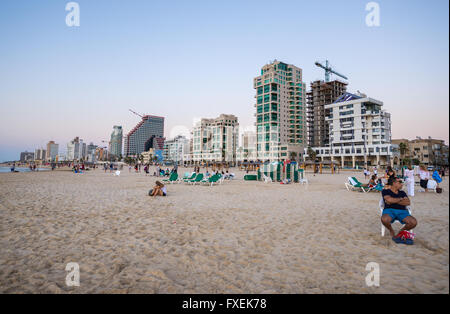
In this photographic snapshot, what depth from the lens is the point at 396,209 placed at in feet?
15.8

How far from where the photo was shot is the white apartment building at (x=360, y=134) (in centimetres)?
7286

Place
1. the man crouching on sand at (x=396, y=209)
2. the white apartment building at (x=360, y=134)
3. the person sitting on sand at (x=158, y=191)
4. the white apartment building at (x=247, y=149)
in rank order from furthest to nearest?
the white apartment building at (x=247, y=149)
the white apartment building at (x=360, y=134)
the person sitting on sand at (x=158, y=191)
the man crouching on sand at (x=396, y=209)

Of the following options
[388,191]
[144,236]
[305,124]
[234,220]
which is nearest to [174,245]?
[144,236]

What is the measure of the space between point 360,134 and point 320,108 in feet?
99.9

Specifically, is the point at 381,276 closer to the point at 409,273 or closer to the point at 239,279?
the point at 409,273

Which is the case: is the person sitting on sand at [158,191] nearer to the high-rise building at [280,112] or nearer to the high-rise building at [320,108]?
the high-rise building at [280,112]

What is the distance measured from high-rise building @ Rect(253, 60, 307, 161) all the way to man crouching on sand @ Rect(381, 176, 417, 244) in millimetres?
86721

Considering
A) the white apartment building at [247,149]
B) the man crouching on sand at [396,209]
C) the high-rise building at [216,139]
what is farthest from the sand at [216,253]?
the high-rise building at [216,139]

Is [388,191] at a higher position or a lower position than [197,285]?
higher

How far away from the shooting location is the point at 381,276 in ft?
10.6

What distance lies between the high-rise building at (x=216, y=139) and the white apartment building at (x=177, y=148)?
78.7 feet

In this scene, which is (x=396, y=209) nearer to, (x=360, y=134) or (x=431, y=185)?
(x=431, y=185)
